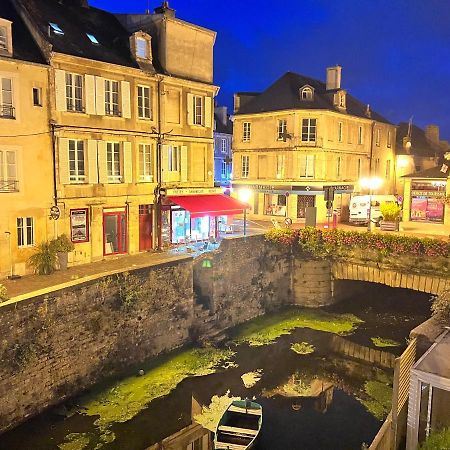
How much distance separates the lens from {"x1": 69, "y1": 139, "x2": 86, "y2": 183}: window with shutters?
73.9 feet

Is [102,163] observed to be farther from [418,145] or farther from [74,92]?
[418,145]

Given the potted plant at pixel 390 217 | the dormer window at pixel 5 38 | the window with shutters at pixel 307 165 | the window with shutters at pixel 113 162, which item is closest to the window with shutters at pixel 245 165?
the window with shutters at pixel 307 165

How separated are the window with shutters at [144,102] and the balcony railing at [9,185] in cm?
784

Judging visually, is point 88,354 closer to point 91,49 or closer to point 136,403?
point 136,403

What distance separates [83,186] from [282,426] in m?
14.2

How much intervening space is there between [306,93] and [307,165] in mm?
5955

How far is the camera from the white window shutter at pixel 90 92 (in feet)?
73.8

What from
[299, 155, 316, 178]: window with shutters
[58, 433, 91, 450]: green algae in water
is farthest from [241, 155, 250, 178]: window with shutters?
[58, 433, 91, 450]: green algae in water

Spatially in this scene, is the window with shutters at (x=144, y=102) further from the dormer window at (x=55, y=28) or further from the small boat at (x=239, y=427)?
the small boat at (x=239, y=427)

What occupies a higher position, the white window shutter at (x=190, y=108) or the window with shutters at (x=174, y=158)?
the white window shutter at (x=190, y=108)

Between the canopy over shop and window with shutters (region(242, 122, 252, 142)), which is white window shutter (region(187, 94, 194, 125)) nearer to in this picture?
the canopy over shop

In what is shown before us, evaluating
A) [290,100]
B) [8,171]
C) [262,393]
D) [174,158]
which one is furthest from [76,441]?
[290,100]

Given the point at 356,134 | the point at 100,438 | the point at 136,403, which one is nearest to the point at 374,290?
the point at 356,134

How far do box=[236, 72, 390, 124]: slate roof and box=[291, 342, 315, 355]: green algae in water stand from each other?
2117 centimetres
